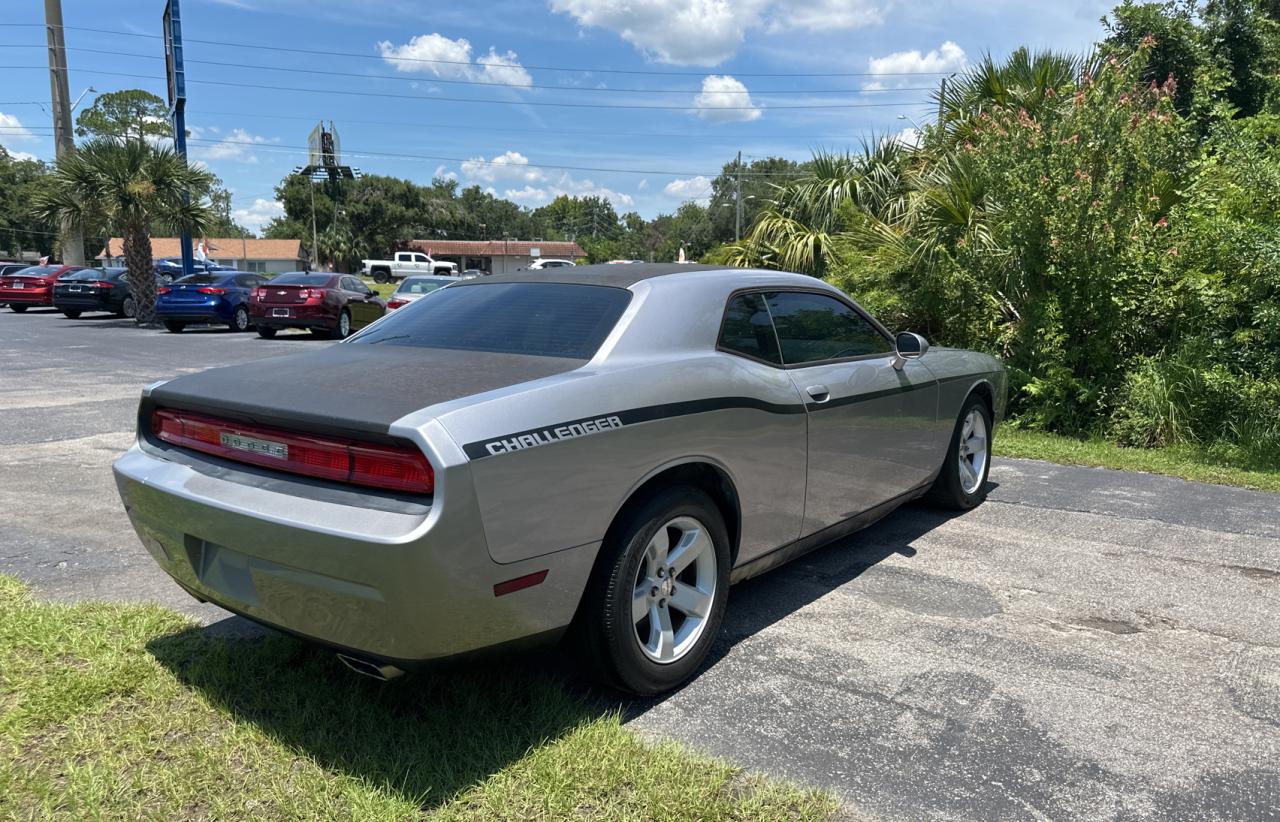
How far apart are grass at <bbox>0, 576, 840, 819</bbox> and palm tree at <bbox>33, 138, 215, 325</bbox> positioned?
73.4 feet

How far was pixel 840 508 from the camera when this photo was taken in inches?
165

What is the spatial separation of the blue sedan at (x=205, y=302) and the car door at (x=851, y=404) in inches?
767

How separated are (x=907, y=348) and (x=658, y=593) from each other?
2282mm

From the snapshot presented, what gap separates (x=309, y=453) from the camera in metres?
2.73

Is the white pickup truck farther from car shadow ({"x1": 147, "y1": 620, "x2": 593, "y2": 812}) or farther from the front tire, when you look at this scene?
the front tire

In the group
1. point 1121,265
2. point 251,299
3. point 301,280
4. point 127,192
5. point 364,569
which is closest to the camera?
point 364,569

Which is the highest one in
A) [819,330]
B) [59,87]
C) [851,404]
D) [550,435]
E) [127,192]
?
[59,87]

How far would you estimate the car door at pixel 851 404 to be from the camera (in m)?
4.00

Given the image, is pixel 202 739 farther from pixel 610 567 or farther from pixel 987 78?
pixel 987 78

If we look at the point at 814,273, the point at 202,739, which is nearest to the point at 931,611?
the point at 202,739

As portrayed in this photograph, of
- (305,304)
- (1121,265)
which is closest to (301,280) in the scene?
(305,304)

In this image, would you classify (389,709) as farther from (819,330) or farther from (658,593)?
(819,330)

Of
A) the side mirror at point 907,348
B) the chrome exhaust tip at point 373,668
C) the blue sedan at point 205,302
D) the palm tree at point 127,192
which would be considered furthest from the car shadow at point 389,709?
the palm tree at point 127,192

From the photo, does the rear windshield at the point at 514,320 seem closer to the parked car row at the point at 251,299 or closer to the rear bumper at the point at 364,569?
the rear bumper at the point at 364,569
